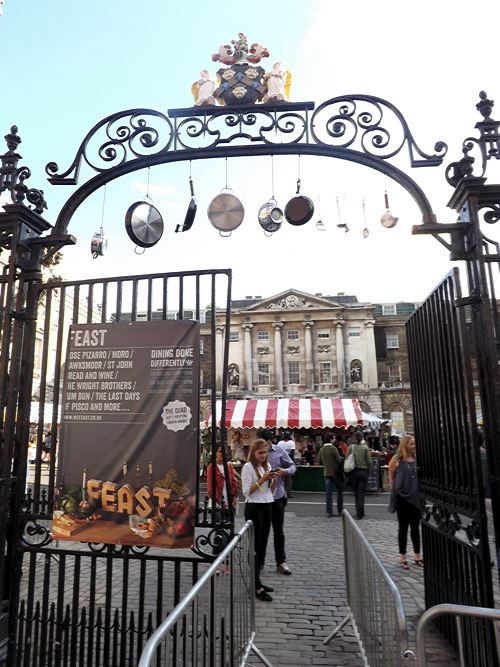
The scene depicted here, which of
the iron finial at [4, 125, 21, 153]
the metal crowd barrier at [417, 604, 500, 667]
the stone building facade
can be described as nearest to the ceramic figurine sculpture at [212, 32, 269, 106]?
the iron finial at [4, 125, 21, 153]

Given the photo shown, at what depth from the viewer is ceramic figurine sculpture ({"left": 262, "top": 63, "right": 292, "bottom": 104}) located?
4801 mm

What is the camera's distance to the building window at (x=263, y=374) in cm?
5144

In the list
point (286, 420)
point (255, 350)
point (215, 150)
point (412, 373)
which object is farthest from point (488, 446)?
point (255, 350)

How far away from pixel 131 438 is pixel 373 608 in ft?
7.56

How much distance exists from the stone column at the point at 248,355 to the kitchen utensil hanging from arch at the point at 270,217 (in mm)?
45799

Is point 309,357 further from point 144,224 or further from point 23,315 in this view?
point 23,315

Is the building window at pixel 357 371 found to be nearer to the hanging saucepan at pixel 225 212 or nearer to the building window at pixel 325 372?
the building window at pixel 325 372

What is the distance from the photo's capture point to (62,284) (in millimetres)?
4410

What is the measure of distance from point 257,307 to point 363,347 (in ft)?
40.5

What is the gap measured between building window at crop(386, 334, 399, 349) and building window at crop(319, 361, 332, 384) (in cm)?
847

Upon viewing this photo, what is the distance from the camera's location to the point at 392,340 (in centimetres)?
5488

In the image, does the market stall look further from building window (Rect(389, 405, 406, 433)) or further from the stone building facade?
building window (Rect(389, 405, 406, 433))

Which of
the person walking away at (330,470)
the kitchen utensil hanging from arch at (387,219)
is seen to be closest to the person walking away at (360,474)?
the person walking away at (330,470)

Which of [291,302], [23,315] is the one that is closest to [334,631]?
[23,315]
